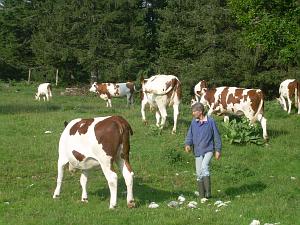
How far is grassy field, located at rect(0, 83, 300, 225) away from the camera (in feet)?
31.5

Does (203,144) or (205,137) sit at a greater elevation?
(205,137)

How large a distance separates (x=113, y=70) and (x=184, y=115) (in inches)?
1214

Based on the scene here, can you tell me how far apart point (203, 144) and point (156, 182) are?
2.35 metres

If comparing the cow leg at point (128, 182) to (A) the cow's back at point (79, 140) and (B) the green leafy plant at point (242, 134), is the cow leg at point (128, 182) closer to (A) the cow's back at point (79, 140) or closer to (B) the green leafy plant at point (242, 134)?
(A) the cow's back at point (79, 140)

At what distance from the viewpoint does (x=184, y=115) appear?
25.8 m

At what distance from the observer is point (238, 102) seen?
20.4m

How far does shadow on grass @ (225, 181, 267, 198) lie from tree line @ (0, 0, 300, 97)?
10488mm

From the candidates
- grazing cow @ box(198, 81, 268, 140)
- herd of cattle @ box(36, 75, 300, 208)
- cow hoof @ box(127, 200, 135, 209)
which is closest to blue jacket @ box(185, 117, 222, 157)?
herd of cattle @ box(36, 75, 300, 208)

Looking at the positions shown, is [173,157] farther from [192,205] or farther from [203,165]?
[192,205]

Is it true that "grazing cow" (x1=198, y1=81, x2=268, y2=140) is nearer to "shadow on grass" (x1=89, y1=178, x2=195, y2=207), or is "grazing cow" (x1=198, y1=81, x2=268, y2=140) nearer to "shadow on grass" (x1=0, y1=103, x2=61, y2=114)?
"shadow on grass" (x1=89, y1=178, x2=195, y2=207)

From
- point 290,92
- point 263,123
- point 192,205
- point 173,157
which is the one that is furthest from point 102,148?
point 290,92

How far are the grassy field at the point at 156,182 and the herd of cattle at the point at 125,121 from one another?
0.66 m

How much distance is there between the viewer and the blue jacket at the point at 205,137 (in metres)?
11.7

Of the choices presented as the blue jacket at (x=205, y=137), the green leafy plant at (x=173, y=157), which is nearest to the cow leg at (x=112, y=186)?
the blue jacket at (x=205, y=137)
